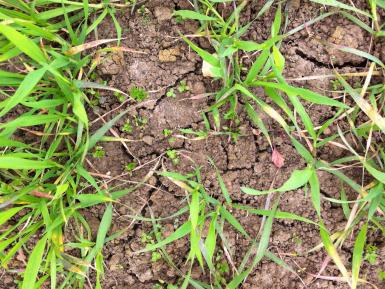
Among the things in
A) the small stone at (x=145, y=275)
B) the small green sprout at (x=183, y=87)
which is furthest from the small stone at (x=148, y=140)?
the small stone at (x=145, y=275)

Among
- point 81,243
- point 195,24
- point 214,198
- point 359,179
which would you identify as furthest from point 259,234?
point 195,24

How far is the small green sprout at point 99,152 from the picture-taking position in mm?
2031

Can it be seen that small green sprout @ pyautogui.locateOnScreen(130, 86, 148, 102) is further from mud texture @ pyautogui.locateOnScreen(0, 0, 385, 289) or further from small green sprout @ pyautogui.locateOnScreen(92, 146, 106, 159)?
small green sprout @ pyautogui.locateOnScreen(92, 146, 106, 159)

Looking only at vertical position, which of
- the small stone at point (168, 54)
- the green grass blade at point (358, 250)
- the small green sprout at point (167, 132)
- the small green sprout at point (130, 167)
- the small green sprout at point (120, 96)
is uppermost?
the small stone at point (168, 54)

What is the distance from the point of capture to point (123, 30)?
6.70 ft

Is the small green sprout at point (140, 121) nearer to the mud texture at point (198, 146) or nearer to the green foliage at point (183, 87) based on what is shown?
the mud texture at point (198, 146)

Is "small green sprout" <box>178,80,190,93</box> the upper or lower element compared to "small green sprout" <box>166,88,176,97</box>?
upper

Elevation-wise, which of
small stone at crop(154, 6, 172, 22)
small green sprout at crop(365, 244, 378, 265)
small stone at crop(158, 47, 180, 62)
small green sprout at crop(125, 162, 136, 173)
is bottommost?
small green sprout at crop(365, 244, 378, 265)

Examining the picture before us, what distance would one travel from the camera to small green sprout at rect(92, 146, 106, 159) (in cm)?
203

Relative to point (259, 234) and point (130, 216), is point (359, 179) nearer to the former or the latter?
point (259, 234)

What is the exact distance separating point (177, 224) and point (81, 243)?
1.36 feet

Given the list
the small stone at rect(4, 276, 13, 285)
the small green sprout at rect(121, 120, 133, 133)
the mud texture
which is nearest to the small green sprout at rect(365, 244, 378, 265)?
the mud texture

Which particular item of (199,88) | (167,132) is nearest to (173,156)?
(167,132)

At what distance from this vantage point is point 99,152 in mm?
2031
